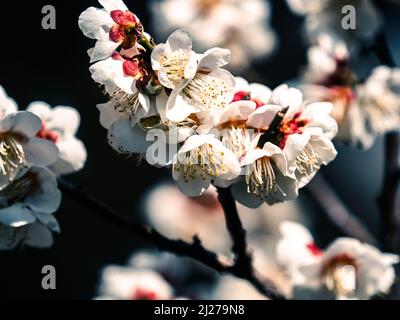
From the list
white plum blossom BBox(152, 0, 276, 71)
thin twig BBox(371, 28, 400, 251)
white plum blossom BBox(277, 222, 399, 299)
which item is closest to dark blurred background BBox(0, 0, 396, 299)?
→ white plum blossom BBox(152, 0, 276, 71)

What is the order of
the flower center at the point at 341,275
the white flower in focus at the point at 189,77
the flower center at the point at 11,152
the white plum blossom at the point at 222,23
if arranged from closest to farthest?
the white flower in focus at the point at 189,77
the flower center at the point at 11,152
the flower center at the point at 341,275
the white plum blossom at the point at 222,23

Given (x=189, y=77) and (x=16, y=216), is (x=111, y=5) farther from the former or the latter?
(x=16, y=216)

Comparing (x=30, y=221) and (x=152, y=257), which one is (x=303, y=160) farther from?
(x=152, y=257)

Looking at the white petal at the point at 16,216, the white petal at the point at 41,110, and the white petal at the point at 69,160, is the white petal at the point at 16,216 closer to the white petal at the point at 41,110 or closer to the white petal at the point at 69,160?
the white petal at the point at 69,160

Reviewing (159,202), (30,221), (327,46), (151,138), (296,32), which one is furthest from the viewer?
(296,32)

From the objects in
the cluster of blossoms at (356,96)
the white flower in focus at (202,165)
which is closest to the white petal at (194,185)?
the white flower in focus at (202,165)

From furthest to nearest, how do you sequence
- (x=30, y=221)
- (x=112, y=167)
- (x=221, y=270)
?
1. (x=112, y=167)
2. (x=221, y=270)
3. (x=30, y=221)
